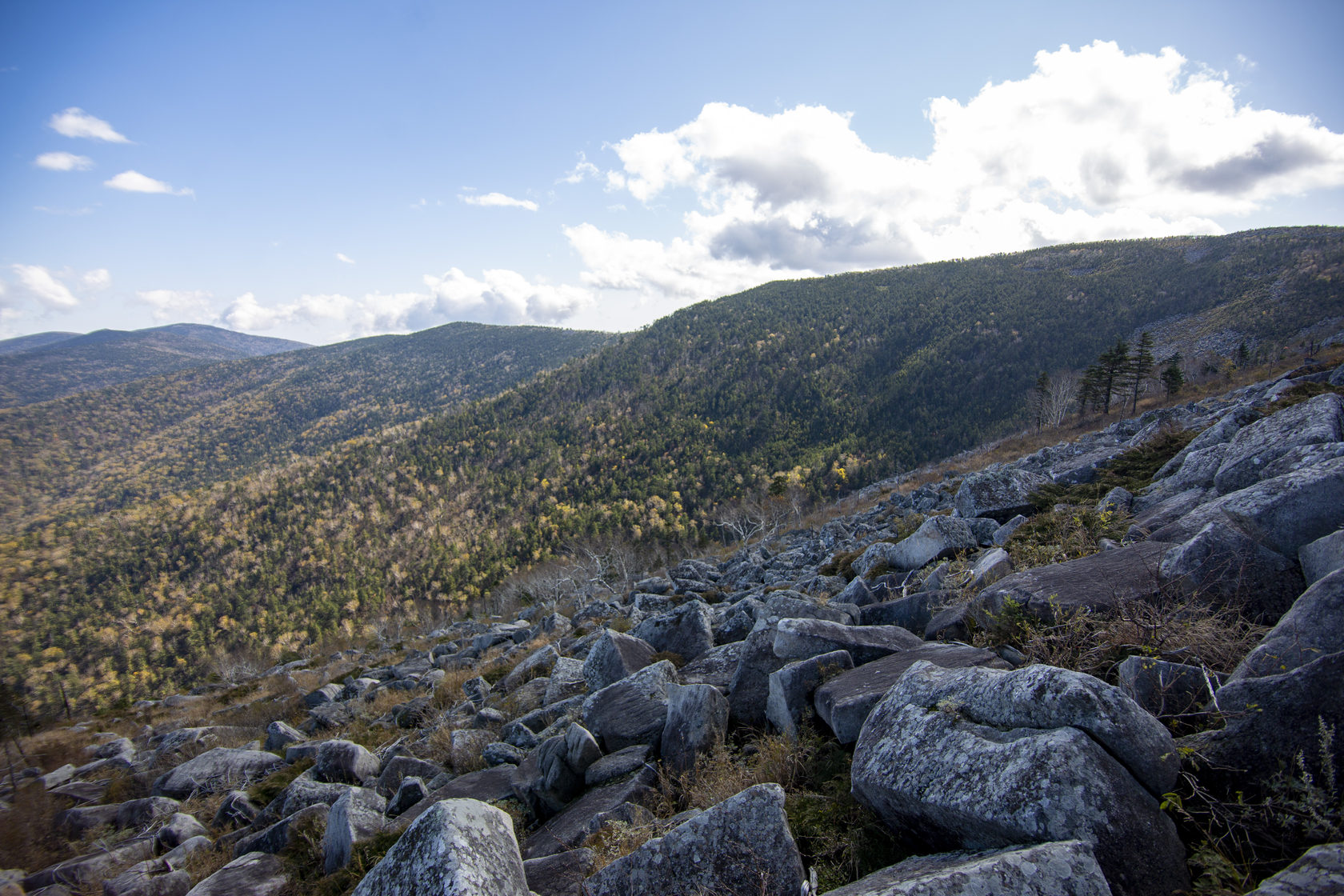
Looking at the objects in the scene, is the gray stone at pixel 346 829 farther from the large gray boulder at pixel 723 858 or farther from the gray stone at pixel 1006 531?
the gray stone at pixel 1006 531

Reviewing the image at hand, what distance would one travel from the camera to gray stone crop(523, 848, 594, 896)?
398 centimetres

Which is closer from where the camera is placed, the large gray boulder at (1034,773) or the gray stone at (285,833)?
the large gray boulder at (1034,773)

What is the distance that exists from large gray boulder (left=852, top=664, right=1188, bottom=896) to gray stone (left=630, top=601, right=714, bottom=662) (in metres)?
5.91

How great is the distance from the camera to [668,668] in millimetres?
7094

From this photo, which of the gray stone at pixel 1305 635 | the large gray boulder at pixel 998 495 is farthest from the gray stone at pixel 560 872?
the large gray boulder at pixel 998 495

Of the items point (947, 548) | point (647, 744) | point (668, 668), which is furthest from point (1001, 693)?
point (947, 548)

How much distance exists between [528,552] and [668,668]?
94599 millimetres

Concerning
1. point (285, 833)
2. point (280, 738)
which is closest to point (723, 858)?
point (285, 833)

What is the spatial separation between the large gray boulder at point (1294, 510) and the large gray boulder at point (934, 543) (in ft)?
14.7

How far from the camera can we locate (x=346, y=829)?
5.73 m

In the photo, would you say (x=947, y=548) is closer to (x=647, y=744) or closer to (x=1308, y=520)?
(x=1308, y=520)

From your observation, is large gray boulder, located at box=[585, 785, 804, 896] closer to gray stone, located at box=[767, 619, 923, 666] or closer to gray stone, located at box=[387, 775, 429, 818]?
gray stone, located at box=[767, 619, 923, 666]

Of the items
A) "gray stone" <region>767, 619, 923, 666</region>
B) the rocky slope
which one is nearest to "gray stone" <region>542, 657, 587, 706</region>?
the rocky slope

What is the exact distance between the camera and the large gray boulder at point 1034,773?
7.88 ft
